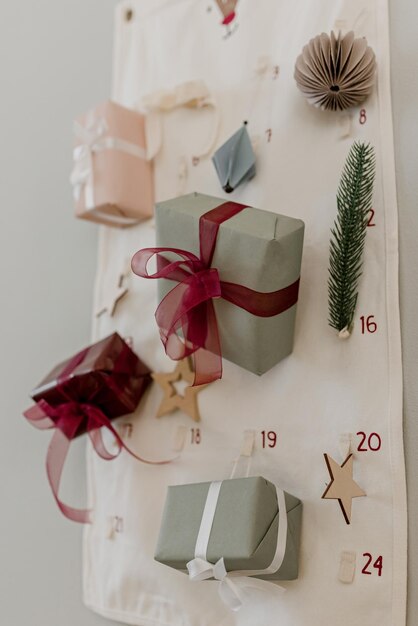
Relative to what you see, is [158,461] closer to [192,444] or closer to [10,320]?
[192,444]

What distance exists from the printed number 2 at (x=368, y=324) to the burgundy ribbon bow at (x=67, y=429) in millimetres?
359

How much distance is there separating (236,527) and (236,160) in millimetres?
509

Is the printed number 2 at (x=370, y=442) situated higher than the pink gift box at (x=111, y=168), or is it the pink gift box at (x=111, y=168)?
the pink gift box at (x=111, y=168)

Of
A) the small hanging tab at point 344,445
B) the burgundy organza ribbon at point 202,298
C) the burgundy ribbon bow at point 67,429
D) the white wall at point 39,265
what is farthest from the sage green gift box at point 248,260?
the white wall at point 39,265

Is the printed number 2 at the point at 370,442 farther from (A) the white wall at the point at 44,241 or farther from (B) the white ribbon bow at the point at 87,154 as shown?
(B) the white ribbon bow at the point at 87,154

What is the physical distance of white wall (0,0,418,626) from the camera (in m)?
1.00

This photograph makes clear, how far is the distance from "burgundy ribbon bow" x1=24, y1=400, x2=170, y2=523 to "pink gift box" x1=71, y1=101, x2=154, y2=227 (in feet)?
1.03

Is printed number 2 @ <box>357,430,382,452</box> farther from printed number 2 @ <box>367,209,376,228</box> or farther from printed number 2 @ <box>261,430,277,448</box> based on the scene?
printed number 2 @ <box>367,209,376,228</box>

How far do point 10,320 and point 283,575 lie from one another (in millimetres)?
696

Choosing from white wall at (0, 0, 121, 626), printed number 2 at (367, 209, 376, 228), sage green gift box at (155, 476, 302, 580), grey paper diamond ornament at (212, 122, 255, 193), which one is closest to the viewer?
sage green gift box at (155, 476, 302, 580)

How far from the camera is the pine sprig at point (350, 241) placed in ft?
2.71

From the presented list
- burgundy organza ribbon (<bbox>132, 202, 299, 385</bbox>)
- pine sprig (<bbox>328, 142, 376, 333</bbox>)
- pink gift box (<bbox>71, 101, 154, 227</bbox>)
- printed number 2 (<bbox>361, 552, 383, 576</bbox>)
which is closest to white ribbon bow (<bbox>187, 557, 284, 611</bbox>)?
printed number 2 (<bbox>361, 552, 383, 576</bbox>)

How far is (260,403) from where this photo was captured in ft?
2.96

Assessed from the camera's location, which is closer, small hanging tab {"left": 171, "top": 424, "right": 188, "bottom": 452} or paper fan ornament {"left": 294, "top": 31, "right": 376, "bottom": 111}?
paper fan ornament {"left": 294, "top": 31, "right": 376, "bottom": 111}
